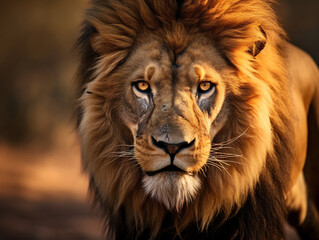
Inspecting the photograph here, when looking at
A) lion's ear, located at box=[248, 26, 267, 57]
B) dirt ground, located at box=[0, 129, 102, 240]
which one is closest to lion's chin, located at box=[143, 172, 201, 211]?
lion's ear, located at box=[248, 26, 267, 57]

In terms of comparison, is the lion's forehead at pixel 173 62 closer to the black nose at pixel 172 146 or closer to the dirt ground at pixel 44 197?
the black nose at pixel 172 146

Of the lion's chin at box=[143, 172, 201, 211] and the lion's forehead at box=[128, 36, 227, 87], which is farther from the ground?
the lion's forehead at box=[128, 36, 227, 87]

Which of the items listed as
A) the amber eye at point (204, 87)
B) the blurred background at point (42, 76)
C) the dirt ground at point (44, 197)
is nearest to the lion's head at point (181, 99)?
the amber eye at point (204, 87)

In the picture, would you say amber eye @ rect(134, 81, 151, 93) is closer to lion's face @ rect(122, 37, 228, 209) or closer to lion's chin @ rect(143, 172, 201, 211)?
lion's face @ rect(122, 37, 228, 209)

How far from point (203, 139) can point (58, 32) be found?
648 cm

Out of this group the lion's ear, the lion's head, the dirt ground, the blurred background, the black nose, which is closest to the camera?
the black nose

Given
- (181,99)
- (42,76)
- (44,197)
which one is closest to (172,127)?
(181,99)

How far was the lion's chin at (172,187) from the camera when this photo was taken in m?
2.48

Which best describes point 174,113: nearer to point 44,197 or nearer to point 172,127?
point 172,127

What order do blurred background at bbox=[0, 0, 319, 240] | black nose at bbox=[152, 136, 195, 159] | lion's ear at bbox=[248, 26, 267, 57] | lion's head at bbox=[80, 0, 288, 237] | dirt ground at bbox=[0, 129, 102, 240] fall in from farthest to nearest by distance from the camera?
1. blurred background at bbox=[0, 0, 319, 240]
2. dirt ground at bbox=[0, 129, 102, 240]
3. lion's ear at bbox=[248, 26, 267, 57]
4. lion's head at bbox=[80, 0, 288, 237]
5. black nose at bbox=[152, 136, 195, 159]

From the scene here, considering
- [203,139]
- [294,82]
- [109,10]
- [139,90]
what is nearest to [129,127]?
[139,90]

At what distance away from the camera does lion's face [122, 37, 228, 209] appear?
2.44 metres

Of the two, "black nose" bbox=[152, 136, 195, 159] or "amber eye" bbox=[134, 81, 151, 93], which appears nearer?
"black nose" bbox=[152, 136, 195, 159]

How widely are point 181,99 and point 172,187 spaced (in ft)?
1.38
